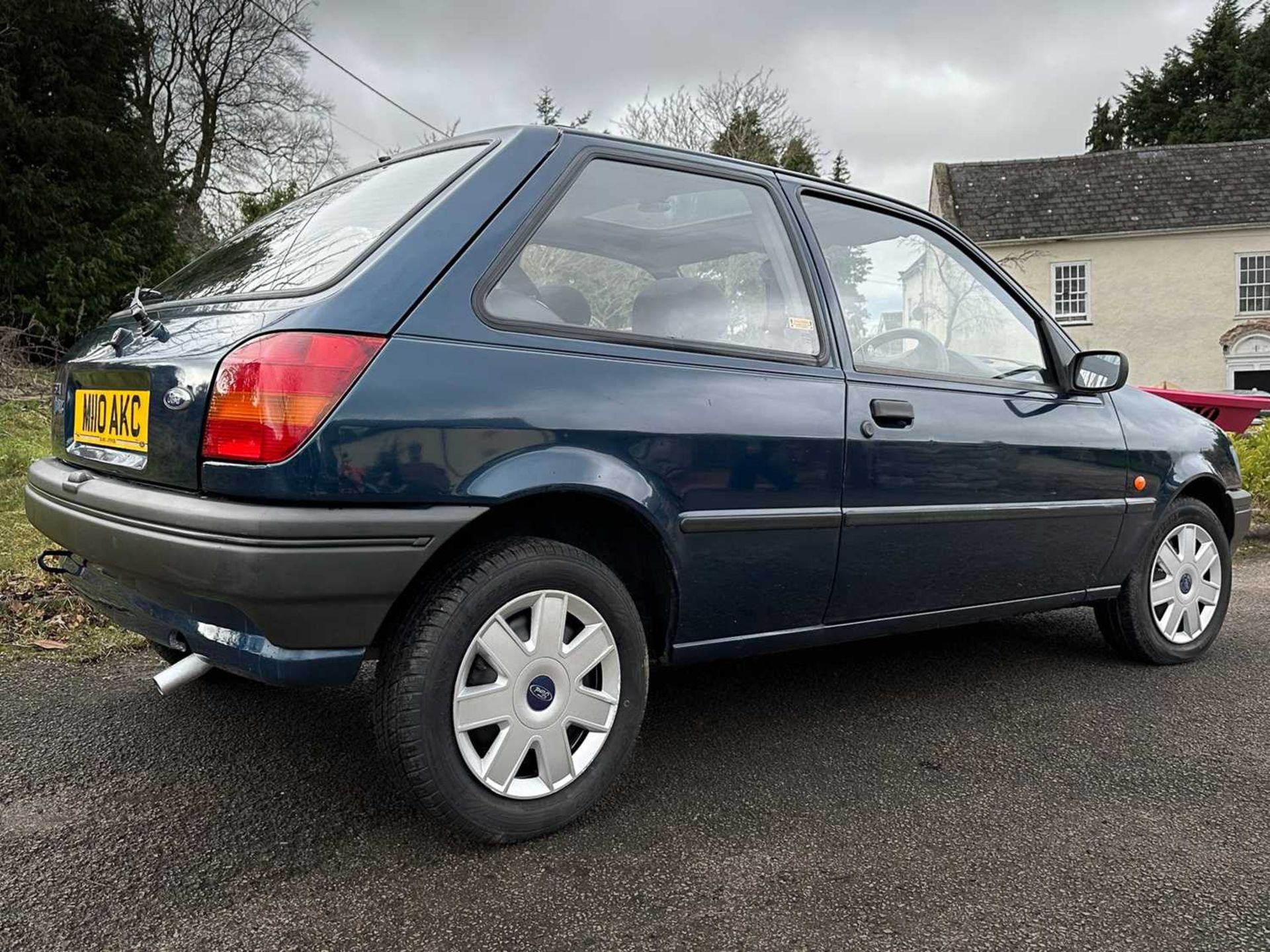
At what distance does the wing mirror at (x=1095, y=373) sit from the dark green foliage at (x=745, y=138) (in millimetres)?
16234

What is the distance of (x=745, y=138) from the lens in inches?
756

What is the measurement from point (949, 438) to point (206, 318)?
6.82ft

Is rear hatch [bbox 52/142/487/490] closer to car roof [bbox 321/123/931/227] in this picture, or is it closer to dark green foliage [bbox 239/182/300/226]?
car roof [bbox 321/123/931/227]

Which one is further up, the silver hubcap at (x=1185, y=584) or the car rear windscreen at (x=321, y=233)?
the car rear windscreen at (x=321, y=233)

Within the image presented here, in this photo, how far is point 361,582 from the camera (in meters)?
1.97

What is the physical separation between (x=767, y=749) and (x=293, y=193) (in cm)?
2029

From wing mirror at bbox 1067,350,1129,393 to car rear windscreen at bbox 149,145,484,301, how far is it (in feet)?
7.28

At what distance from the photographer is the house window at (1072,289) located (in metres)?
25.9

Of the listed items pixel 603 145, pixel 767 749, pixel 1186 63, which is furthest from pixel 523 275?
pixel 1186 63

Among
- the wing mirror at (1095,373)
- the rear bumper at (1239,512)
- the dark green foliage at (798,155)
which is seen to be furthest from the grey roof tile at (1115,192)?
the wing mirror at (1095,373)

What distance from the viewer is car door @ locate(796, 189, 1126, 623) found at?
2.85 metres

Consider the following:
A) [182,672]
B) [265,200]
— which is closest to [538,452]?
[182,672]

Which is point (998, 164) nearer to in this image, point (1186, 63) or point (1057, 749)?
point (1186, 63)

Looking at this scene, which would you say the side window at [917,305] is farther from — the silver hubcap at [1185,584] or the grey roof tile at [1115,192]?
the grey roof tile at [1115,192]
